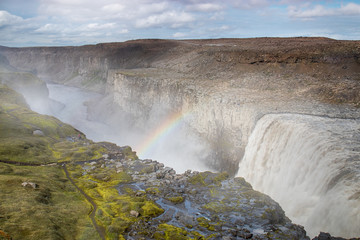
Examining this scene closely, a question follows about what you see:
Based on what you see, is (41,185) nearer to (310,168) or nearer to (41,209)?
(41,209)

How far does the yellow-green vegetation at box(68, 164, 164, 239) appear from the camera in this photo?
71.2ft

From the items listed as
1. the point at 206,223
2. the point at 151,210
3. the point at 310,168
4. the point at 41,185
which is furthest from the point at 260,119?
the point at 41,185

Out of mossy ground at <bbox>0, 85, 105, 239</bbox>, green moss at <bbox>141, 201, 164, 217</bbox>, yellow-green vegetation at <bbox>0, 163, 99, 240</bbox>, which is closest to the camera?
yellow-green vegetation at <bbox>0, 163, 99, 240</bbox>

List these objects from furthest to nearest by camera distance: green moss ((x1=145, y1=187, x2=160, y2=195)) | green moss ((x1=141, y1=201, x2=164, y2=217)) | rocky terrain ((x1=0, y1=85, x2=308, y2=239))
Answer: green moss ((x1=145, y1=187, x2=160, y2=195)) < green moss ((x1=141, y1=201, x2=164, y2=217)) < rocky terrain ((x1=0, y1=85, x2=308, y2=239))

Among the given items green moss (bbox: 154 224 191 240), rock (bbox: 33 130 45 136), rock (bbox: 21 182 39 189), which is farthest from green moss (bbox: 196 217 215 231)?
rock (bbox: 33 130 45 136)

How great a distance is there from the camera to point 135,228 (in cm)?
2105

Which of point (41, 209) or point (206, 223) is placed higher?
point (41, 209)

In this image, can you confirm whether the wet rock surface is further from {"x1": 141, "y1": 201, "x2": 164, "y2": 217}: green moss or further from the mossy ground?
the mossy ground

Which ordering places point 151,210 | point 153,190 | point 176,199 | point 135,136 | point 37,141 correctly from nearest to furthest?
1. point 151,210
2. point 176,199
3. point 153,190
4. point 37,141
5. point 135,136

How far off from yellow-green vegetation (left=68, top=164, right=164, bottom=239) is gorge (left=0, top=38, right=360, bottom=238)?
38.4ft

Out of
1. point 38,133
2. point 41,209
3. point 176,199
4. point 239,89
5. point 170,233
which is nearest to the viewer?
point 170,233

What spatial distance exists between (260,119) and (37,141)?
3078 centimetres

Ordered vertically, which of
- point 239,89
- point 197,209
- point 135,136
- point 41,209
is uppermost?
point 239,89

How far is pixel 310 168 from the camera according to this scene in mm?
21938
